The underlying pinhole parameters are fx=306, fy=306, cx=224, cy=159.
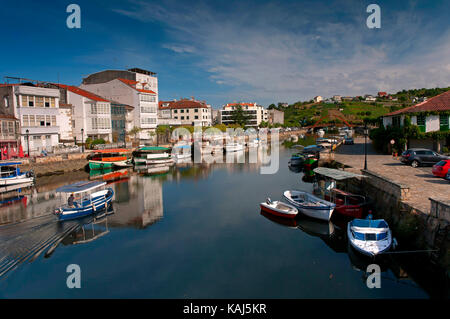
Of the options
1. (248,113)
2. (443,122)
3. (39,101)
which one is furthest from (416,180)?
(248,113)

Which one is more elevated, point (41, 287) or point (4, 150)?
point (4, 150)

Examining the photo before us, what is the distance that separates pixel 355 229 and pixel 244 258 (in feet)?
18.9

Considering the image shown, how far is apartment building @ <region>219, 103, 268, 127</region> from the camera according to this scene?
126562 millimetres

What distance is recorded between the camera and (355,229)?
15.4 metres

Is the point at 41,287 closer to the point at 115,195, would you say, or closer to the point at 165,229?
the point at 165,229

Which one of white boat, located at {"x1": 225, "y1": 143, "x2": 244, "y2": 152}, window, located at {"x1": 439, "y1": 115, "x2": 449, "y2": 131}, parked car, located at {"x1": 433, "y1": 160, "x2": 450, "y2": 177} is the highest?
window, located at {"x1": 439, "y1": 115, "x2": 449, "y2": 131}

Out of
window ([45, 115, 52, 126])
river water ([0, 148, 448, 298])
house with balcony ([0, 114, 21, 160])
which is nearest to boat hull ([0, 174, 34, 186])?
river water ([0, 148, 448, 298])

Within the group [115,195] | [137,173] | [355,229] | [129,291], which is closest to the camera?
[129,291]

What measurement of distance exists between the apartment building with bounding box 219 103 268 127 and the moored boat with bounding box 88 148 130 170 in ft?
259

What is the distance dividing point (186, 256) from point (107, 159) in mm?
32730

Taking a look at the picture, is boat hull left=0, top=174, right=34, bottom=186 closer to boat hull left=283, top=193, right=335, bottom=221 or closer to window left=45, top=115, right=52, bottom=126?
window left=45, top=115, right=52, bottom=126

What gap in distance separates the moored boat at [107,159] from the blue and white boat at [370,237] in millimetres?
37034

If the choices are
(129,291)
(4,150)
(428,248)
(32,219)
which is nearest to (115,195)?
(32,219)

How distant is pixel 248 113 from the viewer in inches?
5098
